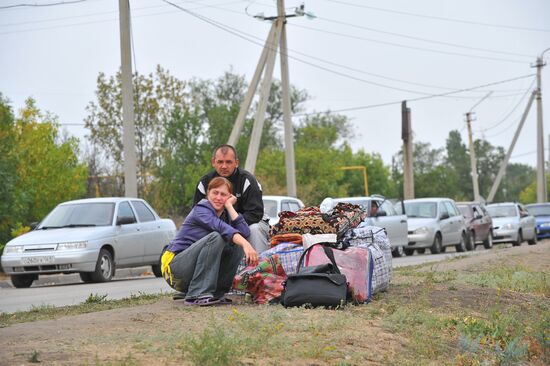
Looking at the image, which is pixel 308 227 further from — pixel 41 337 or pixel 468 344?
pixel 41 337

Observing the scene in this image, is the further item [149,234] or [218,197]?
[149,234]

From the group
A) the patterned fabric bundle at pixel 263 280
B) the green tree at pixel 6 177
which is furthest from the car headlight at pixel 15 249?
the patterned fabric bundle at pixel 263 280

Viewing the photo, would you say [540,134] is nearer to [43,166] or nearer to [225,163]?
[43,166]

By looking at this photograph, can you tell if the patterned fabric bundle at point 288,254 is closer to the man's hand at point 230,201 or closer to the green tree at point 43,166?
the man's hand at point 230,201

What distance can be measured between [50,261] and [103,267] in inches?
49.9

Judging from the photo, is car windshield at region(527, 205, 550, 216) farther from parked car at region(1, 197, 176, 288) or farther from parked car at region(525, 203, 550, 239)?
parked car at region(1, 197, 176, 288)

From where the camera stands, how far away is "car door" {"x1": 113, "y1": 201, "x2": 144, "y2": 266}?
65.0 feet

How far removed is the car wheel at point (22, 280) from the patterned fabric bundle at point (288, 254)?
31.3 ft

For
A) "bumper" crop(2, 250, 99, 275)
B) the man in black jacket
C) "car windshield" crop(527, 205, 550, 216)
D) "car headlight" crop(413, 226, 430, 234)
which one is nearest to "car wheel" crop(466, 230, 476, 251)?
"car headlight" crop(413, 226, 430, 234)

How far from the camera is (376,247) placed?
1148 centimetres

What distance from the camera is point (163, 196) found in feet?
140

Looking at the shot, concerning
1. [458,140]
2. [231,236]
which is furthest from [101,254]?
[458,140]

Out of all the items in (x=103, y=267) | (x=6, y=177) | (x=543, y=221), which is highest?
(x=6, y=177)

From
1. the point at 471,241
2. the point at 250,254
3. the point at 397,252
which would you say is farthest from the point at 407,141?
the point at 250,254
